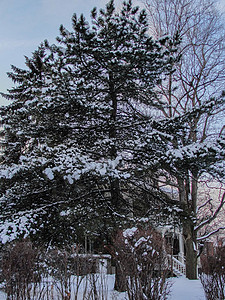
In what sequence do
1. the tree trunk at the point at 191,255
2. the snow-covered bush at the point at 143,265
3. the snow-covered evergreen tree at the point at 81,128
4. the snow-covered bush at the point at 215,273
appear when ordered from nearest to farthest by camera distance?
the snow-covered bush at the point at 143,265 → the snow-covered bush at the point at 215,273 → the snow-covered evergreen tree at the point at 81,128 → the tree trunk at the point at 191,255

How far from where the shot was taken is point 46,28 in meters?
9.35

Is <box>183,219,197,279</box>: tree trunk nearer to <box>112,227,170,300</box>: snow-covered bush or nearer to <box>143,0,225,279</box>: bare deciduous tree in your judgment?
<box>143,0,225,279</box>: bare deciduous tree

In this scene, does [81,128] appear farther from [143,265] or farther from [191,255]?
[191,255]

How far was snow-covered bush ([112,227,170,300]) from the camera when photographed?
371 centimetres

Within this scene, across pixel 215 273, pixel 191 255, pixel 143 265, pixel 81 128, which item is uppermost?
pixel 81 128

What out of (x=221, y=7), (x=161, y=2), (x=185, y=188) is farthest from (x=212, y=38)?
(x=185, y=188)

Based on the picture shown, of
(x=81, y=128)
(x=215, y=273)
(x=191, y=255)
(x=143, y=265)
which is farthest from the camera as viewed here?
(x=191, y=255)

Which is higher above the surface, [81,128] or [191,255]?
[81,128]

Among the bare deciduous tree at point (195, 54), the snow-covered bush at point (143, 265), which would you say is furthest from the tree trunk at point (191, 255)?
the snow-covered bush at point (143, 265)

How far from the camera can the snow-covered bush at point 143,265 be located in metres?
3.71

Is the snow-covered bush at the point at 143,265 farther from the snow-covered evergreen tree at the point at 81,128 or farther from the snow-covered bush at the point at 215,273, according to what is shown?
the snow-covered evergreen tree at the point at 81,128

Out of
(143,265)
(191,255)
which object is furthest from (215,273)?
(191,255)

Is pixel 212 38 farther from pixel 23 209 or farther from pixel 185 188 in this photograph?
pixel 23 209

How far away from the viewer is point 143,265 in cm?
380
